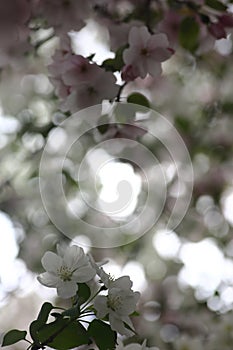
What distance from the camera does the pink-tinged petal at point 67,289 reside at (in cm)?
68

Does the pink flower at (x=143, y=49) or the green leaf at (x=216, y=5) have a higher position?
the green leaf at (x=216, y=5)

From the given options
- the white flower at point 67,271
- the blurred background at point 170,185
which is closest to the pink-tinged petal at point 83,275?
the white flower at point 67,271

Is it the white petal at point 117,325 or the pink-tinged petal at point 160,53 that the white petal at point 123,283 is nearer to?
the white petal at point 117,325

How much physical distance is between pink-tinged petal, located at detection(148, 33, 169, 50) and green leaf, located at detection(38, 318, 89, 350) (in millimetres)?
504

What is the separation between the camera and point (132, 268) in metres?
1.94

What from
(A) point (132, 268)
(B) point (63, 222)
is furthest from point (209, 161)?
(B) point (63, 222)

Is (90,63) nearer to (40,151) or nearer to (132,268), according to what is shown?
(40,151)

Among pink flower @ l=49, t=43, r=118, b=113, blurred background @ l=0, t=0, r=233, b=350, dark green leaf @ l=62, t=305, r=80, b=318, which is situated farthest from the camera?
blurred background @ l=0, t=0, r=233, b=350

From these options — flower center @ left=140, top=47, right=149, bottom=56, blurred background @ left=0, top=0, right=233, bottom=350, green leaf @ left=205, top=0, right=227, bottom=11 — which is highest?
green leaf @ left=205, top=0, right=227, bottom=11

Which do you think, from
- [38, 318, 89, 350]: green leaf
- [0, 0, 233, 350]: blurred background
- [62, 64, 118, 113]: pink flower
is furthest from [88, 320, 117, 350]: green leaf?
[0, 0, 233, 350]: blurred background

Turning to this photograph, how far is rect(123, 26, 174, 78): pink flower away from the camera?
1002 millimetres

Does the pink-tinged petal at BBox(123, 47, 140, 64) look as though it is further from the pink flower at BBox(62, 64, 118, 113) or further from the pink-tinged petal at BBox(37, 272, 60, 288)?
the pink-tinged petal at BBox(37, 272, 60, 288)

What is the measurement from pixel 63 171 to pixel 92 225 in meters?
0.25

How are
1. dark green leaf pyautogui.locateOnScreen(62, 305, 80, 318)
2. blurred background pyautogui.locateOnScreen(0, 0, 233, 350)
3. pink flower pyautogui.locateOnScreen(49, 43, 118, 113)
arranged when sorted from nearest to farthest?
dark green leaf pyautogui.locateOnScreen(62, 305, 80, 318), pink flower pyautogui.locateOnScreen(49, 43, 118, 113), blurred background pyautogui.locateOnScreen(0, 0, 233, 350)
